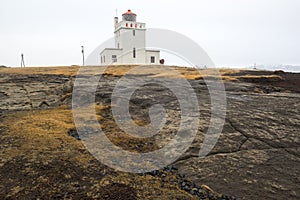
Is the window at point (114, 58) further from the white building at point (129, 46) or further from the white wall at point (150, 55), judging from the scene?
the white wall at point (150, 55)

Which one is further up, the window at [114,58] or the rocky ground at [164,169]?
the window at [114,58]

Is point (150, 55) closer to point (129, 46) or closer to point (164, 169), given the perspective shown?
point (129, 46)

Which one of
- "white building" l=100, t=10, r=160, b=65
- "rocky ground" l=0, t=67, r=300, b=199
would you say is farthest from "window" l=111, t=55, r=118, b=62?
"rocky ground" l=0, t=67, r=300, b=199

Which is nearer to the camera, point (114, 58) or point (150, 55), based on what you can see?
→ point (114, 58)

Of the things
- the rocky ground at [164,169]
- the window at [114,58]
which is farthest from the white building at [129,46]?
the rocky ground at [164,169]

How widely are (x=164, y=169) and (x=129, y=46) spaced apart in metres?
32.2

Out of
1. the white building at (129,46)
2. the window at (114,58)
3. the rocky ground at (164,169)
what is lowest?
the rocky ground at (164,169)

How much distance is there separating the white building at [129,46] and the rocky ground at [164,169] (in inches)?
1048

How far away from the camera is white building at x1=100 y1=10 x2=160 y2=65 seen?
36156 mm

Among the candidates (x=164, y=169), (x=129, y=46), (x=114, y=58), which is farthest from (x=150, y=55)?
(x=164, y=169)

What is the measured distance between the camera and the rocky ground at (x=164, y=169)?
492 cm

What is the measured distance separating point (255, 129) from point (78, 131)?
569cm

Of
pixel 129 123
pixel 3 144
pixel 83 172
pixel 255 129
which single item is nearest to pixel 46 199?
pixel 83 172

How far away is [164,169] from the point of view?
586 centimetres
